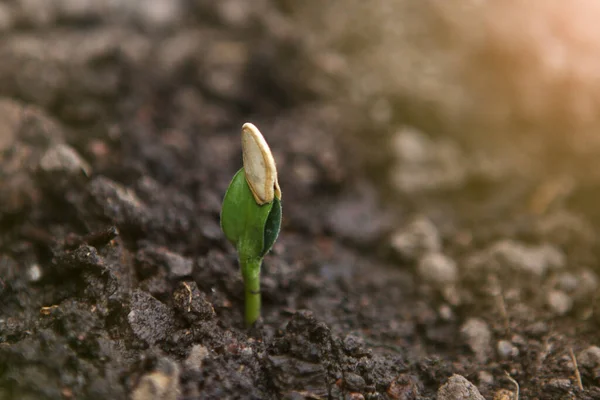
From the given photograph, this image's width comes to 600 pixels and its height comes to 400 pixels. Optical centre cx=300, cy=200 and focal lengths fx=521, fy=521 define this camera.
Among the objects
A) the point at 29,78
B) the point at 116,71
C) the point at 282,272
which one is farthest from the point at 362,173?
the point at 29,78

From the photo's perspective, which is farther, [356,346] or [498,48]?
[498,48]

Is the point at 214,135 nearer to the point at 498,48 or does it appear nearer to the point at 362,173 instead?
the point at 362,173

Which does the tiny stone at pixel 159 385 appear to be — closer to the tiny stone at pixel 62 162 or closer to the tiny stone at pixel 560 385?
the tiny stone at pixel 62 162

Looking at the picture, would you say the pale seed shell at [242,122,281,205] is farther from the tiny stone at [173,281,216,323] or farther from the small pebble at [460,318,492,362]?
the small pebble at [460,318,492,362]

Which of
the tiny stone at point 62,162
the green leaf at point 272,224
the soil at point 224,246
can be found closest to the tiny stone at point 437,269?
the soil at point 224,246

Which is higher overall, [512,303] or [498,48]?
[498,48]

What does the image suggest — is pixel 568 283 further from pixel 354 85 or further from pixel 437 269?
pixel 354 85
